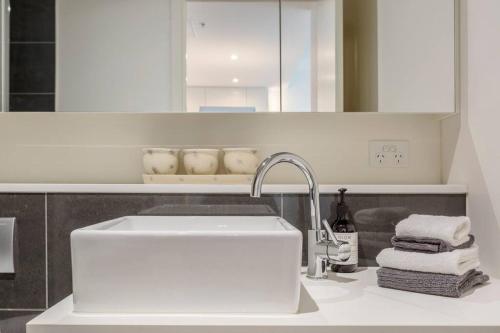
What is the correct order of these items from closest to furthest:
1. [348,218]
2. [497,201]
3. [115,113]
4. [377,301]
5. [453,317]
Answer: [453,317] < [377,301] < [497,201] < [348,218] < [115,113]

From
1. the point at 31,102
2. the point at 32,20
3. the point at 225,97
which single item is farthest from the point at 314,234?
the point at 32,20

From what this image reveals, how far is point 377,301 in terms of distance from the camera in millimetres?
901

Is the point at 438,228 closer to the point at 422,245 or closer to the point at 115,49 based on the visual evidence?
the point at 422,245

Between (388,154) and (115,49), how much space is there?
0.94 meters

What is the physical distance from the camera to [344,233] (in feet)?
3.81

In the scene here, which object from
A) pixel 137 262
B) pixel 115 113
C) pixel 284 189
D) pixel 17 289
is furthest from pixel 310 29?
pixel 17 289

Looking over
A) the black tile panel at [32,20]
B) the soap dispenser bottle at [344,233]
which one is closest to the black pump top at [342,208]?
the soap dispenser bottle at [344,233]

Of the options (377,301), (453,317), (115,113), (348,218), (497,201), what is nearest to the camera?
(453,317)

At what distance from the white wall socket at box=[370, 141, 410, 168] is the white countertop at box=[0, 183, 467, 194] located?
4.5 inches

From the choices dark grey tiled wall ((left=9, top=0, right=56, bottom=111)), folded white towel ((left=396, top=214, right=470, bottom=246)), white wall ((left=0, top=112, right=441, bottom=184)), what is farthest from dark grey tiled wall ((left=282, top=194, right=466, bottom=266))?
dark grey tiled wall ((left=9, top=0, right=56, bottom=111))

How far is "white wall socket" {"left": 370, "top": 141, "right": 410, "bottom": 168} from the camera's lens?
1360 mm

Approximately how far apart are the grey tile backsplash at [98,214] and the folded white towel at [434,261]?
0.24 meters

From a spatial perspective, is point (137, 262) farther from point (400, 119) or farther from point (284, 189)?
point (400, 119)

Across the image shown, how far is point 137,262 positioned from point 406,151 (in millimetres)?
937
